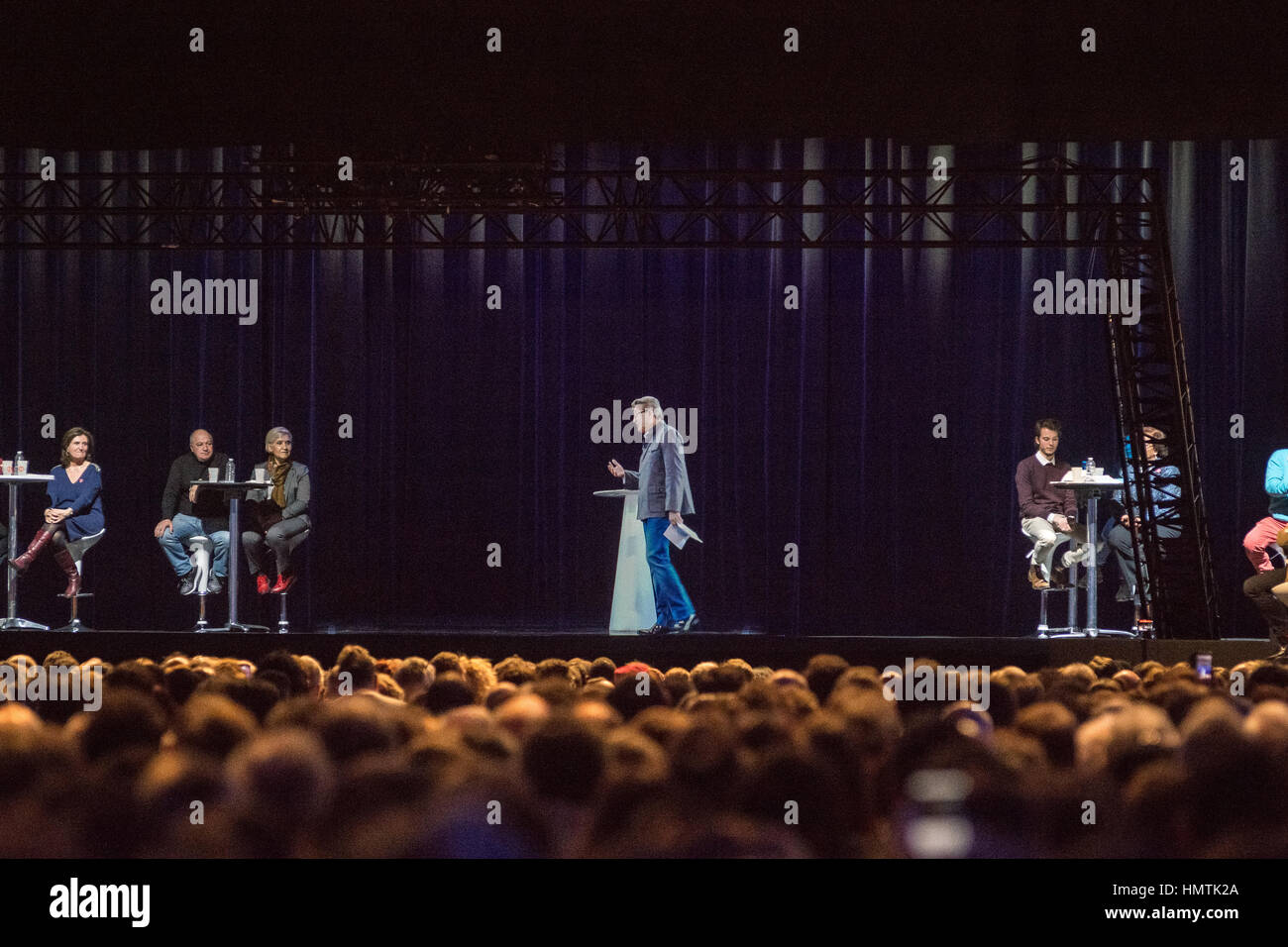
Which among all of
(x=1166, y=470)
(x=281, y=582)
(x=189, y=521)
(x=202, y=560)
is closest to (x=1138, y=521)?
(x=1166, y=470)

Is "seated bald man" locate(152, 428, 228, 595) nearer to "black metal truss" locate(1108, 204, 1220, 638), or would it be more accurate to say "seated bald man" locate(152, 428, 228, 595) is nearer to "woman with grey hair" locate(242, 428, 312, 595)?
"woman with grey hair" locate(242, 428, 312, 595)

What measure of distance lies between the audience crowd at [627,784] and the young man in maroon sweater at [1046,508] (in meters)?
6.53

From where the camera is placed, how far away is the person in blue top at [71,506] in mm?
8016

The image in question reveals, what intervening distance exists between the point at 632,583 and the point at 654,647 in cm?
186

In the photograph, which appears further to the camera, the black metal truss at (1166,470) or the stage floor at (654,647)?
the black metal truss at (1166,470)

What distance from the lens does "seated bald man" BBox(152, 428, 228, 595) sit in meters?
8.50

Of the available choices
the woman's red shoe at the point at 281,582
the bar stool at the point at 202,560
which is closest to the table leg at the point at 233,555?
the bar stool at the point at 202,560

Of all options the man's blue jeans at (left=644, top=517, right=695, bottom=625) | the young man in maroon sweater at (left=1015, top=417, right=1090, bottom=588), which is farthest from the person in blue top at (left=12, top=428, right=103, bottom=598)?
the young man in maroon sweater at (left=1015, top=417, right=1090, bottom=588)

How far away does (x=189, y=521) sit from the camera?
866 cm

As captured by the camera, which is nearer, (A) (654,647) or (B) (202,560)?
(A) (654,647)

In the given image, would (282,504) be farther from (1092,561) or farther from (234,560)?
(1092,561)

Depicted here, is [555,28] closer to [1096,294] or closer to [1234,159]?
[1096,294]

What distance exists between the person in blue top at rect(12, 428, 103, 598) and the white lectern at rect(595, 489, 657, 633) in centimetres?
303

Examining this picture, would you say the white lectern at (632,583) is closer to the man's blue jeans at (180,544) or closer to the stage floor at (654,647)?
the stage floor at (654,647)
